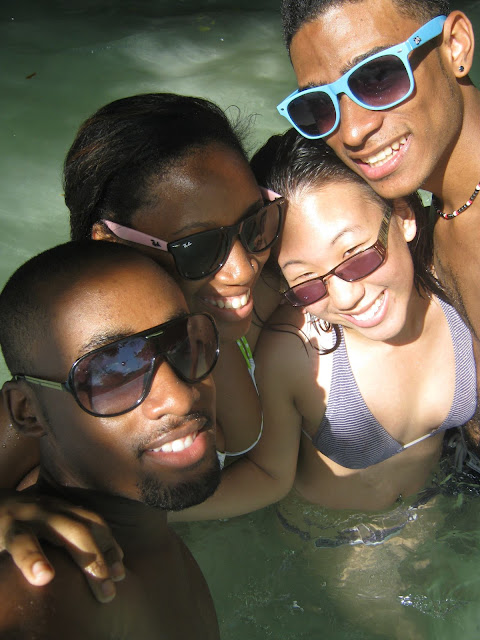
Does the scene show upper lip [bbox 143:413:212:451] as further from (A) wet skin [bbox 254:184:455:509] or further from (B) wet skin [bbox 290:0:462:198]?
(B) wet skin [bbox 290:0:462:198]

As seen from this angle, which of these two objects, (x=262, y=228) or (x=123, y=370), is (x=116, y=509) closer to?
(x=123, y=370)

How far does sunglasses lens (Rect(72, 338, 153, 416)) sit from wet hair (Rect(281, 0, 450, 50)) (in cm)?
135

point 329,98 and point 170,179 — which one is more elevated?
point 329,98

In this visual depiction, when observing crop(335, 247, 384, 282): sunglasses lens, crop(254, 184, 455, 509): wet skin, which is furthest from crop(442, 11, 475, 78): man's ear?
crop(335, 247, 384, 282): sunglasses lens

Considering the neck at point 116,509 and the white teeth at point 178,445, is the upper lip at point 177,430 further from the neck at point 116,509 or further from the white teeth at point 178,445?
the neck at point 116,509

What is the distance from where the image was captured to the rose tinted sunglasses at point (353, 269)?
106 inches

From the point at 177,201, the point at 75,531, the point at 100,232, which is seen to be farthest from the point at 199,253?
the point at 75,531

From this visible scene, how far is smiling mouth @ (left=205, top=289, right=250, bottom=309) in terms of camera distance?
107 inches

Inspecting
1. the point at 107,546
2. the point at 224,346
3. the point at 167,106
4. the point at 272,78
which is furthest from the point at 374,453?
the point at 272,78

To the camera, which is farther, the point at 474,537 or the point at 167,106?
the point at 474,537

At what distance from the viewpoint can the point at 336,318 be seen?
9.51ft

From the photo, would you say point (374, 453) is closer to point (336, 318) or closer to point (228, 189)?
point (336, 318)

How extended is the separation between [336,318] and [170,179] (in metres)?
0.86

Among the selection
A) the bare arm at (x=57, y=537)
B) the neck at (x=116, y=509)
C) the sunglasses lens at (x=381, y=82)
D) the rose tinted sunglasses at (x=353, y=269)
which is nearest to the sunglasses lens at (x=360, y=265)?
the rose tinted sunglasses at (x=353, y=269)
